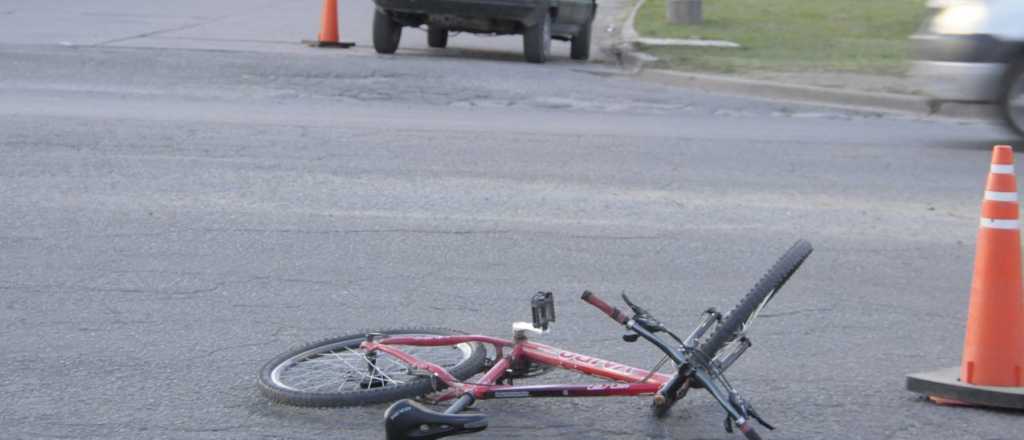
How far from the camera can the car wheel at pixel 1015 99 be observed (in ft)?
36.8

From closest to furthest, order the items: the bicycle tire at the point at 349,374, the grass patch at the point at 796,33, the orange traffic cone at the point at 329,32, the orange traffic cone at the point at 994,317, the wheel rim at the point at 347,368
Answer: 1. the bicycle tire at the point at 349,374
2. the wheel rim at the point at 347,368
3. the orange traffic cone at the point at 994,317
4. the grass patch at the point at 796,33
5. the orange traffic cone at the point at 329,32

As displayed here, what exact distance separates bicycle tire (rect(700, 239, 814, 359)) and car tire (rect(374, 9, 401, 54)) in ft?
43.2

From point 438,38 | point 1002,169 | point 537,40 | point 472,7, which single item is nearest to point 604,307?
point 1002,169

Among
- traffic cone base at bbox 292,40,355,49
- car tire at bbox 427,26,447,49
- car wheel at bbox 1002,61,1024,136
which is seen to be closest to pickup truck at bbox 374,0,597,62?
car tire at bbox 427,26,447,49

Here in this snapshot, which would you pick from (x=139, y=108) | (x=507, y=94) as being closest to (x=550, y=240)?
(x=139, y=108)

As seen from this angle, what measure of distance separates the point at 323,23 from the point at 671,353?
1460 cm

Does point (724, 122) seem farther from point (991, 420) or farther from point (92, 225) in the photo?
point (991, 420)

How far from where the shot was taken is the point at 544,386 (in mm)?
4566

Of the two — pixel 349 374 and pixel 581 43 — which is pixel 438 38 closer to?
pixel 581 43

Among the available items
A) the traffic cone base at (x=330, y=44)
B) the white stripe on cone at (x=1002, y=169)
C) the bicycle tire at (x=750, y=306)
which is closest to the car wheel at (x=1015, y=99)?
the white stripe on cone at (x=1002, y=169)

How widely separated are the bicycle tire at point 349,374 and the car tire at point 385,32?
12.5 metres

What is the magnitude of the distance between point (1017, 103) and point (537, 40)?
7102mm

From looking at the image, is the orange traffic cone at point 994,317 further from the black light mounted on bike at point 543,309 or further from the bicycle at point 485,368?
the black light mounted on bike at point 543,309

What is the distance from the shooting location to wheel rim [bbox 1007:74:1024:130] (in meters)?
11.2
